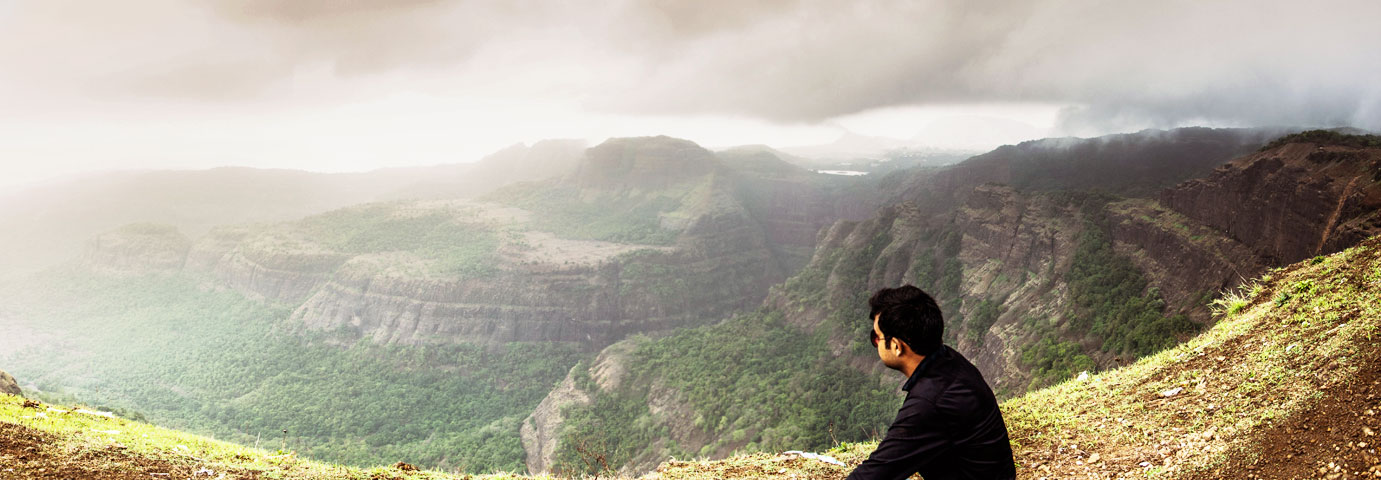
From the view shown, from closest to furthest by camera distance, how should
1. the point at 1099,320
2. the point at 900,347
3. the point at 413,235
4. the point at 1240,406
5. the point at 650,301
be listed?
the point at 900,347 < the point at 1240,406 < the point at 1099,320 < the point at 650,301 < the point at 413,235

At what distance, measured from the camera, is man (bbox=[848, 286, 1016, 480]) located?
373 centimetres

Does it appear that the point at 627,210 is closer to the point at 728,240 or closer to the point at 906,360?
the point at 728,240

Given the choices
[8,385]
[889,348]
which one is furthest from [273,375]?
[889,348]

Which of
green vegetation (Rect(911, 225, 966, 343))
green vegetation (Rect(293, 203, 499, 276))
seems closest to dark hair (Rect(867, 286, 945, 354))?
green vegetation (Rect(911, 225, 966, 343))

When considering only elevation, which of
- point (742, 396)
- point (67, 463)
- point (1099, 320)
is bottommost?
point (742, 396)

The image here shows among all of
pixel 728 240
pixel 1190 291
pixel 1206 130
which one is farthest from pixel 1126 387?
pixel 728 240

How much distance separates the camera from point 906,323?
12.9ft

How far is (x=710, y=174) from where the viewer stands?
195m

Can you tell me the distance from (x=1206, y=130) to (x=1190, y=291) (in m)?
68.7

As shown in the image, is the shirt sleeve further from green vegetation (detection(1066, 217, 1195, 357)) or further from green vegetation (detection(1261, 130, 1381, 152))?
green vegetation (detection(1261, 130, 1381, 152))

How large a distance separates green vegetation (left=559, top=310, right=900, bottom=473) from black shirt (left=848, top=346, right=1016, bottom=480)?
4041 cm

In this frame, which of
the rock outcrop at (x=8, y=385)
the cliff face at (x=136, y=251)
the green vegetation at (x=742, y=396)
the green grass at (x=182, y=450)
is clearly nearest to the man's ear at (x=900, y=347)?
the green grass at (x=182, y=450)

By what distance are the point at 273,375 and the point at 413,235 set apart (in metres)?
61.8

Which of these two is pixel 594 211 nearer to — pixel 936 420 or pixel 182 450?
pixel 182 450
